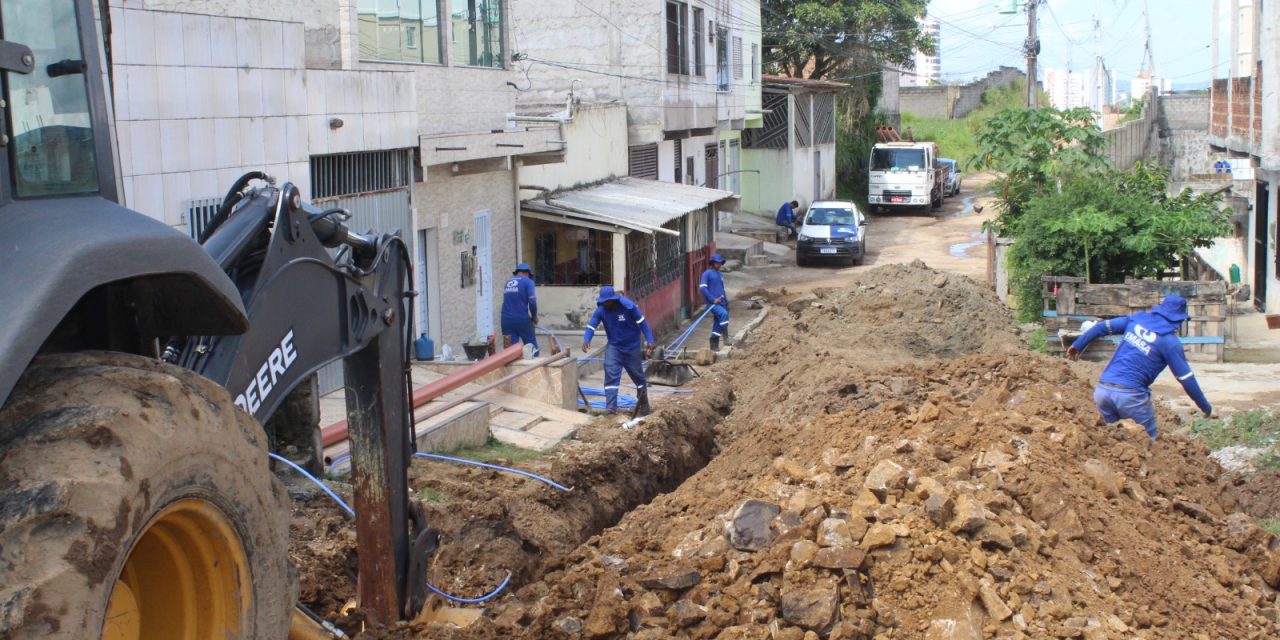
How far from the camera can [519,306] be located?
57.5ft

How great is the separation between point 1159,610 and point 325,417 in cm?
774

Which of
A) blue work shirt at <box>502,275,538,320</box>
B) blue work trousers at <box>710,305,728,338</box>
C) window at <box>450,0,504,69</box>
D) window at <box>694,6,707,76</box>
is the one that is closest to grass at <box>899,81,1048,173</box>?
window at <box>694,6,707,76</box>

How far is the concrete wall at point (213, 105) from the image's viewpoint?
33.3 feet

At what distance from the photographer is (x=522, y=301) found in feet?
57.5

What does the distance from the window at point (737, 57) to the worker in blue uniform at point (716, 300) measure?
644 inches

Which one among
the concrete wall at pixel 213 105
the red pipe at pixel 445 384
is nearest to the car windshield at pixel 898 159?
the red pipe at pixel 445 384

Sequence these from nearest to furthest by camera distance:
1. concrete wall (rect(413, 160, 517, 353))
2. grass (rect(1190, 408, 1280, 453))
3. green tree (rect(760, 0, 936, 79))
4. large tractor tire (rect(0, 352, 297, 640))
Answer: large tractor tire (rect(0, 352, 297, 640)) → grass (rect(1190, 408, 1280, 453)) → concrete wall (rect(413, 160, 517, 353)) → green tree (rect(760, 0, 936, 79))

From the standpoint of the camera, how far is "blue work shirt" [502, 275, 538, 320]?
17.5m

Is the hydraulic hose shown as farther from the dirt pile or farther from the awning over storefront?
the awning over storefront

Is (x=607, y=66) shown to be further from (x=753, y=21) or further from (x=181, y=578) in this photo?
(x=181, y=578)

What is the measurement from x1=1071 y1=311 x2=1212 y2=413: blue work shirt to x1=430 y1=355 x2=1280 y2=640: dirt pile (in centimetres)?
86

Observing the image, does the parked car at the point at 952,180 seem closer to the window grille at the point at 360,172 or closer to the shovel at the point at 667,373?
the shovel at the point at 667,373

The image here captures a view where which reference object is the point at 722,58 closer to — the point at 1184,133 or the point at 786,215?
the point at 786,215

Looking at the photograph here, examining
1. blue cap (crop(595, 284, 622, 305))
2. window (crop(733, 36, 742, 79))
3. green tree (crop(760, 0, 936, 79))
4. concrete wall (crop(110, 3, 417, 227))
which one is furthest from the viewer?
green tree (crop(760, 0, 936, 79))
